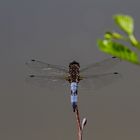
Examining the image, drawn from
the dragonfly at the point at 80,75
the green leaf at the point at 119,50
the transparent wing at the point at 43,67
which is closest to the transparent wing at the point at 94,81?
the dragonfly at the point at 80,75

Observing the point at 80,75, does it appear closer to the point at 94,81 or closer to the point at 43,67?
the point at 94,81

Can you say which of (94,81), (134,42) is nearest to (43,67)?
(94,81)

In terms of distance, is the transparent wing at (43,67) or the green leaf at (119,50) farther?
the transparent wing at (43,67)

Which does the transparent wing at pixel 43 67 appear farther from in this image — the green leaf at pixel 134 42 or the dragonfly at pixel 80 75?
the green leaf at pixel 134 42

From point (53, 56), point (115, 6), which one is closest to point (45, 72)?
point (53, 56)

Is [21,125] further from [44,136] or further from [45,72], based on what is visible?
[45,72]

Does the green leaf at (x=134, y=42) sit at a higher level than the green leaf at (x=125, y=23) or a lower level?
lower

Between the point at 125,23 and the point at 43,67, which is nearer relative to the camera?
the point at 125,23

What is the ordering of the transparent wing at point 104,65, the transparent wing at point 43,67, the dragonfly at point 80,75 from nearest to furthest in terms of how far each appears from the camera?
1. the dragonfly at point 80,75
2. the transparent wing at point 43,67
3. the transparent wing at point 104,65
